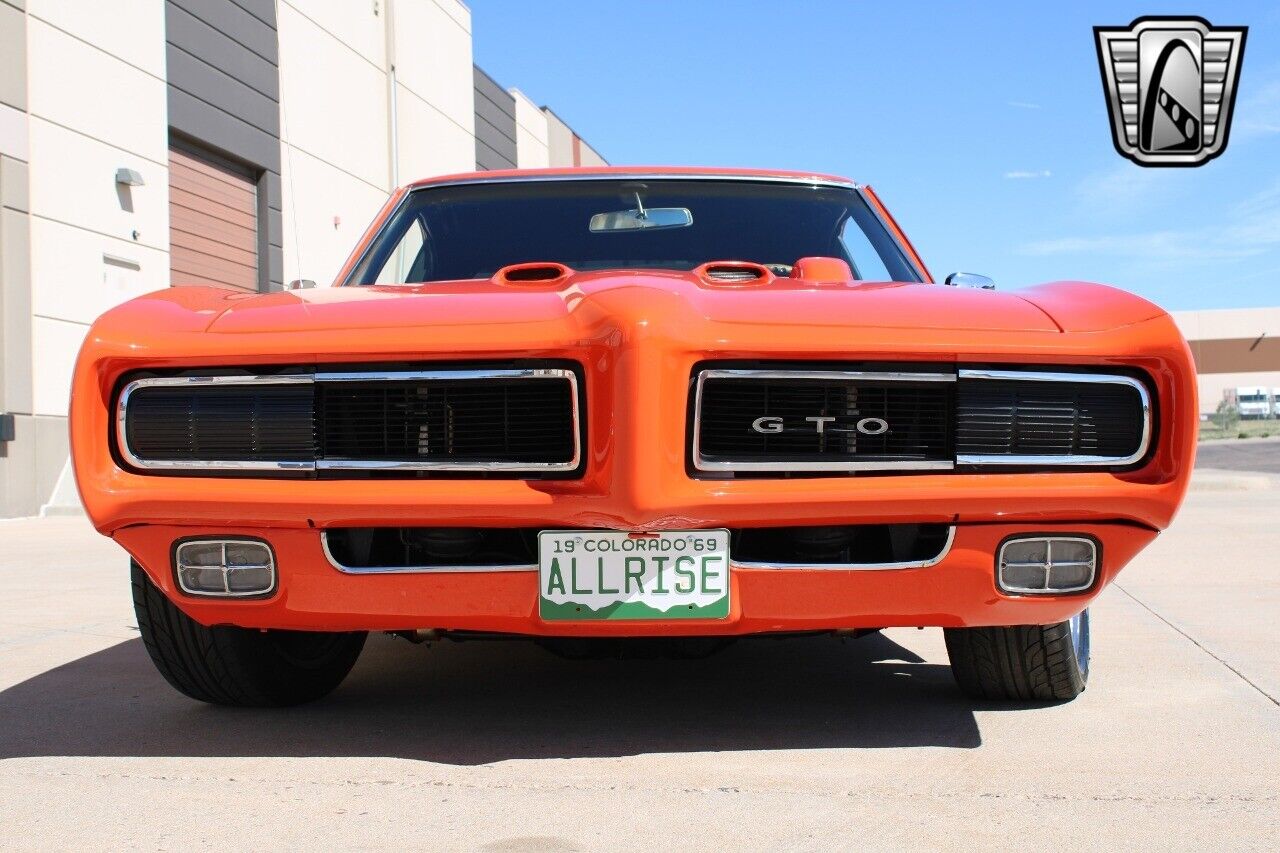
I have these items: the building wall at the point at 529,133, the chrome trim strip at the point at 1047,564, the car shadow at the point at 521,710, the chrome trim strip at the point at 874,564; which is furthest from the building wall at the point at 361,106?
the chrome trim strip at the point at 1047,564

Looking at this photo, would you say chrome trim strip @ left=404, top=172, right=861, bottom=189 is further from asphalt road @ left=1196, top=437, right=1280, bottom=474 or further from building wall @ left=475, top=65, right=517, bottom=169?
building wall @ left=475, top=65, right=517, bottom=169

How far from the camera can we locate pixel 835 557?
2.71 m

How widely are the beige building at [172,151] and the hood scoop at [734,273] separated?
267 inches

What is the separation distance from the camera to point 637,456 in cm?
249

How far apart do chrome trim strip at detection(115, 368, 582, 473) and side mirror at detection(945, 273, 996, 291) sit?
1.49m

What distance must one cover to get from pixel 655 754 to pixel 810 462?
0.75 m

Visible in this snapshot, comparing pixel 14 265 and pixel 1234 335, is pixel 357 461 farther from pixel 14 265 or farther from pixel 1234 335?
pixel 1234 335

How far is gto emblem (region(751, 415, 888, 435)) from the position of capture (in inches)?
103

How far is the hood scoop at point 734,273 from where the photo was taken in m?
3.03

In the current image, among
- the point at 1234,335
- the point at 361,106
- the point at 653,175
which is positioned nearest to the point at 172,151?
the point at 361,106

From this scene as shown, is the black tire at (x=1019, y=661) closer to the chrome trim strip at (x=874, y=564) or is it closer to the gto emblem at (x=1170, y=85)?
the chrome trim strip at (x=874, y=564)

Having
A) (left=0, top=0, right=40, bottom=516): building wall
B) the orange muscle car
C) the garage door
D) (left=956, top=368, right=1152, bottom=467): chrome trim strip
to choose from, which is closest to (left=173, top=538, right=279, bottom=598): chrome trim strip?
the orange muscle car

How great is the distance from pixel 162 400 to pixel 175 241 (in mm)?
14479

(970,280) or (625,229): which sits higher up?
(625,229)
